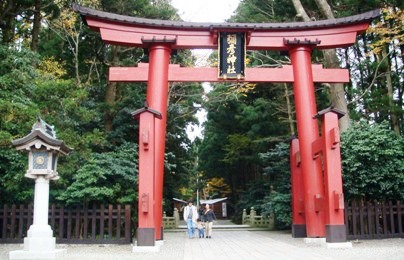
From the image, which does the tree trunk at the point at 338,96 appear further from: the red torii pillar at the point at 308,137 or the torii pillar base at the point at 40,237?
the torii pillar base at the point at 40,237

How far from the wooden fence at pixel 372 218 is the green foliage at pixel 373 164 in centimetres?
58

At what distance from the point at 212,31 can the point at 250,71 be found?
5.90ft

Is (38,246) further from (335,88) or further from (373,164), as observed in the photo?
(335,88)

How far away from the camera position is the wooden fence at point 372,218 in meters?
13.2

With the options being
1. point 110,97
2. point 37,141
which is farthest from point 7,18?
point 37,141

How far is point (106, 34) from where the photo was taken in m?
13.7

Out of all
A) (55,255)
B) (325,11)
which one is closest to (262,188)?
(325,11)

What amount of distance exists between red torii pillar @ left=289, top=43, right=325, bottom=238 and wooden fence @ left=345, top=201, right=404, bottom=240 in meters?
1.06

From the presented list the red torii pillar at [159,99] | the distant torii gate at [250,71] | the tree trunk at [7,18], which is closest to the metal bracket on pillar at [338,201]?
the distant torii gate at [250,71]

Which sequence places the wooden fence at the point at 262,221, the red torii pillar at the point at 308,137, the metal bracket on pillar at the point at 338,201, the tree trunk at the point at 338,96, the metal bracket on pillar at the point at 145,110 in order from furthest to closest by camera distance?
the wooden fence at the point at 262,221 < the tree trunk at the point at 338,96 < the red torii pillar at the point at 308,137 < the metal bracket on pillar at the point at 145,110 < the metal bracket on pillar at the point at 338,201

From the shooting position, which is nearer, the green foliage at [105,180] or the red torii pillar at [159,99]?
the red torii pillar at [159,99]

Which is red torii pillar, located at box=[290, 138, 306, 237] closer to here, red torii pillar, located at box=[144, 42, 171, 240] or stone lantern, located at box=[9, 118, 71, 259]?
red torii pillar, located at box=[144, 42, 171, 240]

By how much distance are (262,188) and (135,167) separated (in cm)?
1255

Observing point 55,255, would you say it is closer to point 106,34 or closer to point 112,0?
point 106,34
